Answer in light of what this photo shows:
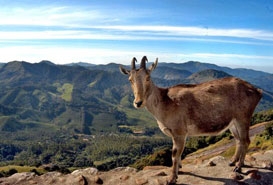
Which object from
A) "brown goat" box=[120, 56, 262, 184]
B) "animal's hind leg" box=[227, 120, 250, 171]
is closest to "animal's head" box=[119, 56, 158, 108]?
"brown goat" box=[120, 56, 262, 184]

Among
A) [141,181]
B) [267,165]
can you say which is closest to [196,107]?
[141,181]

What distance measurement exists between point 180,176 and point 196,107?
417 centimetres

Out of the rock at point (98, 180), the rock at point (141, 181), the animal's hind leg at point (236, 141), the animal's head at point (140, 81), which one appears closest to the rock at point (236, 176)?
the animal's hind leg at point (236, 141)

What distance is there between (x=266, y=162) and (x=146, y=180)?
25.2ft

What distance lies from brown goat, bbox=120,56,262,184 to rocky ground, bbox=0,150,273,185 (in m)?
1.44

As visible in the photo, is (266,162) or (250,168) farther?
(266,162)

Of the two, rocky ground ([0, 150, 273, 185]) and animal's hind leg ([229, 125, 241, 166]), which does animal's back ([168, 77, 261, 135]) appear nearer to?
animal's hind leg ([229, 125, 241, 166])

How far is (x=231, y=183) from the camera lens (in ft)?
52.0

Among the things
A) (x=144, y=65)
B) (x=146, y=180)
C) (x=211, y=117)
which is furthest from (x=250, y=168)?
(x=144, y=65)

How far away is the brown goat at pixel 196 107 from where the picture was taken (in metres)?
15.3

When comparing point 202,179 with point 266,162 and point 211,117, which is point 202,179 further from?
point 266,162

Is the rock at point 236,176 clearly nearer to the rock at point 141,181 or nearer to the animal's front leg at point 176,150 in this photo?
the animal's front leg at point 176,150

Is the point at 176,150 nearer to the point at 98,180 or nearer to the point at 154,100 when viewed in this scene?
the point at 154,100

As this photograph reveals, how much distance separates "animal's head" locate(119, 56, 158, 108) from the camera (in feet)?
46.1
